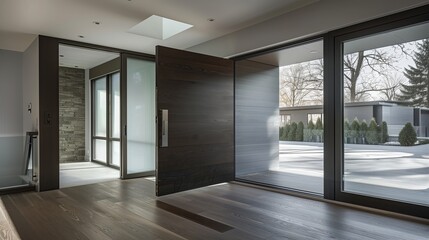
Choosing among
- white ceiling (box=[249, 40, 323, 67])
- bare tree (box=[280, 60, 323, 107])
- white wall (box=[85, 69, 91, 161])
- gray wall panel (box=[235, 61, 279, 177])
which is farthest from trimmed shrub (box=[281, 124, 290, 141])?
white wall (box=[85, 69, 91, 161])

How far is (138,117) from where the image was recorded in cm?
599

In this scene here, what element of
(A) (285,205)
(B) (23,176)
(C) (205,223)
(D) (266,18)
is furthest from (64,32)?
(A) (285,205)

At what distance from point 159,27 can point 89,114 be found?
4412mm

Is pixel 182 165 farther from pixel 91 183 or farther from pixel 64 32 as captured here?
pixel 64 32

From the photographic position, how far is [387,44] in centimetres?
342

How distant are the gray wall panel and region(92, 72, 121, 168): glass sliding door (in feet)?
10.1

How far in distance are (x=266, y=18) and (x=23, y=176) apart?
15.9ft

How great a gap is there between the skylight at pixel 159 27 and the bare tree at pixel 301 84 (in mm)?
2369

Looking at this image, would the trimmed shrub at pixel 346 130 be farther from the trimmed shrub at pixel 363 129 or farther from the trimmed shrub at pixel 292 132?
the trimmed shrub at pixel 292 132

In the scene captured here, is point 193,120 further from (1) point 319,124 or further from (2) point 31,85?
(2) point 31,85

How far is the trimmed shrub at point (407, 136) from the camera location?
3.22 meters

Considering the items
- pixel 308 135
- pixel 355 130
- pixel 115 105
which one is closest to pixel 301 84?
pixel 308 135

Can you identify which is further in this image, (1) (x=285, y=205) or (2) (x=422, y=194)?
(1) (x=285, y=205)

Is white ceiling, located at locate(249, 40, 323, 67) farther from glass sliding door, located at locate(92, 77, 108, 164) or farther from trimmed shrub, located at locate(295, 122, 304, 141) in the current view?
glass sliding door, located at locate(92, 77, 108, 164)
